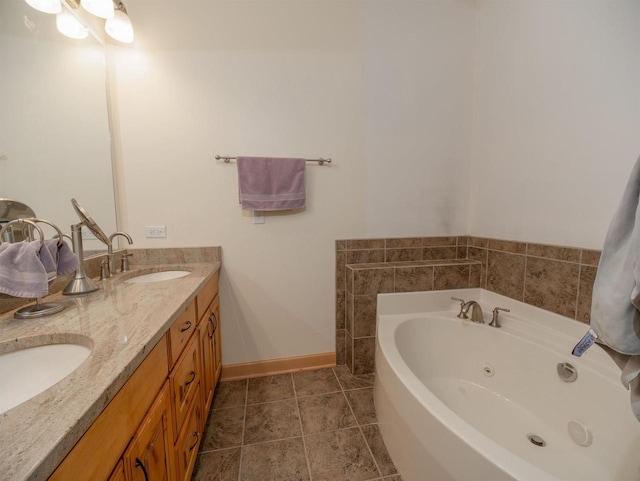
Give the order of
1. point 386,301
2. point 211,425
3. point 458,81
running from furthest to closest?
point 458,81 < point 386,301 < point 211,425

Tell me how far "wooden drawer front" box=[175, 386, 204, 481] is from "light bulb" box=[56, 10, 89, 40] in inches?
74.2

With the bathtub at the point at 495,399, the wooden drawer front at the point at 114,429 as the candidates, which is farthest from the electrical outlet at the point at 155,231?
the bathtub at the point at 495,399

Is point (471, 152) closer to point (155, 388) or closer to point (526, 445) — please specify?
point (526, 445)

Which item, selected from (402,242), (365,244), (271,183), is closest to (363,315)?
(365,244)

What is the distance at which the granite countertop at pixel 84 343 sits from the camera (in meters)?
0.37

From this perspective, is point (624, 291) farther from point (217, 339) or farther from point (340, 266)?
point (217, 339)

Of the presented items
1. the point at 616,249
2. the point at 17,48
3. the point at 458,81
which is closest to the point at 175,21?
the point at 17,48

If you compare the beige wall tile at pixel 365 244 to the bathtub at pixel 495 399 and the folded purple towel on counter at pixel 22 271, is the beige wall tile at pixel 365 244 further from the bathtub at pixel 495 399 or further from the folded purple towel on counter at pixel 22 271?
the folded purple towel on counter at pixel 22 271

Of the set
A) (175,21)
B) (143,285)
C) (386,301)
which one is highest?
(175,21)

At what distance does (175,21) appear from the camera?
5.22ft

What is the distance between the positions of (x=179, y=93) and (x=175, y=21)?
0.42 meters

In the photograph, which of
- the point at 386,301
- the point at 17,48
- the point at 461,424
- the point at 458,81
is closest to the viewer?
the point at 461,424

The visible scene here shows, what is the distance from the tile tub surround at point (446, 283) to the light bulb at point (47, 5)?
6.08ft

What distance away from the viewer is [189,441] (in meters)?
1.05
